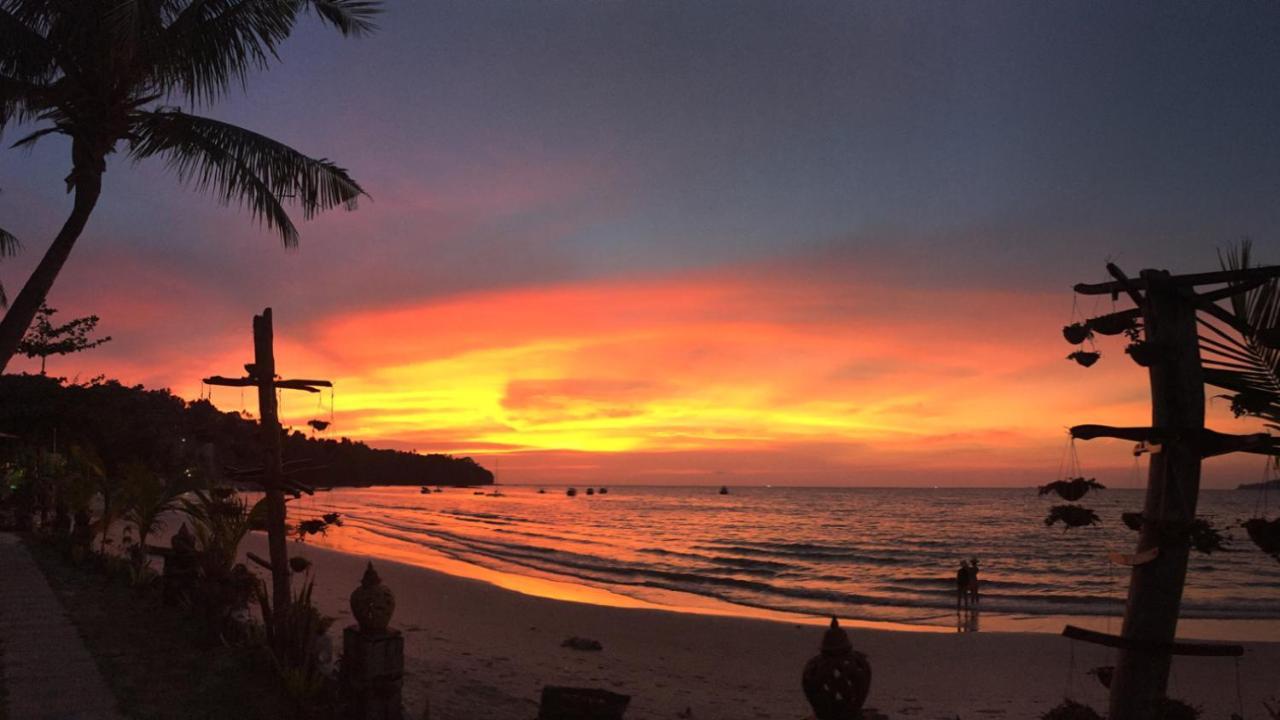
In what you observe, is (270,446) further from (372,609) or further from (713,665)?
(713,665)

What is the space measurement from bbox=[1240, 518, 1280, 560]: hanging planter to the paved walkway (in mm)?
7347

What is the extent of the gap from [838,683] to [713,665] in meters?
9.60

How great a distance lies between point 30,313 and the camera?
9367 millimetres

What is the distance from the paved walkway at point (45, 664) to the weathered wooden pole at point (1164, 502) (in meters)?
6.82

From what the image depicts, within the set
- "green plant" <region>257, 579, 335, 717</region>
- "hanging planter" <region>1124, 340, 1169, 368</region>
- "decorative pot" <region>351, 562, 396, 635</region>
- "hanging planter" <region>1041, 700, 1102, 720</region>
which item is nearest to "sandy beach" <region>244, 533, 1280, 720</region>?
"green plant" <region>257, 579, 335, 717</region>

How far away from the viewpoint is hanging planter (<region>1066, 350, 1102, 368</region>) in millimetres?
4715

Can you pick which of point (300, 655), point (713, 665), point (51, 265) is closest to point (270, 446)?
point (300, 655)

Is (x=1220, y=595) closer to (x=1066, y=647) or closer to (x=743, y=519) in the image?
(x=1066, y=647)

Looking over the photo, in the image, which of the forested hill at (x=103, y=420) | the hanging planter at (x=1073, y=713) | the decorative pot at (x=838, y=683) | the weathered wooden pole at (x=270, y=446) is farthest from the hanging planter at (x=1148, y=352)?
the forested hill at (x=103, y=420)

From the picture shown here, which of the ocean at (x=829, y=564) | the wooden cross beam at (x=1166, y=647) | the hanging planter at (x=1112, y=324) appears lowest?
the ocean at (x=829, y=564)

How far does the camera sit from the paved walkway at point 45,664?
6.19m

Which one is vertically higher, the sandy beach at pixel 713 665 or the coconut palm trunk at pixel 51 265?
the coconut palm trunk at pixel 51 265

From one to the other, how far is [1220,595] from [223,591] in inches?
1165

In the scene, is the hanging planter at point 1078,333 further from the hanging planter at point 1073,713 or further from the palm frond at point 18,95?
the palm frond at point 18,95
